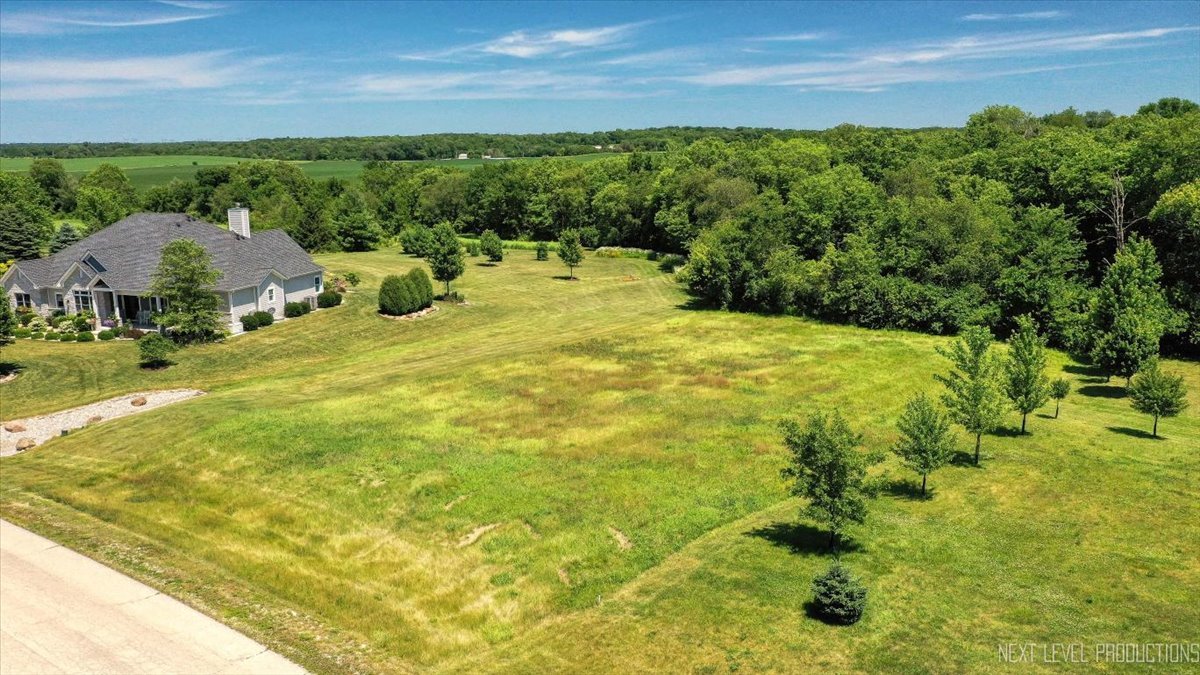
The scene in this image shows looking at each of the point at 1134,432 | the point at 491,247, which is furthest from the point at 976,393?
the point at 491,247

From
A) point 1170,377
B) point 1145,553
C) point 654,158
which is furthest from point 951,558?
point 654,158

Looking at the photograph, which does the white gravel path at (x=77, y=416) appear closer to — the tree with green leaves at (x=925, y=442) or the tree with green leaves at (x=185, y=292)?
the tree with green leaves at (x=185, y=292)

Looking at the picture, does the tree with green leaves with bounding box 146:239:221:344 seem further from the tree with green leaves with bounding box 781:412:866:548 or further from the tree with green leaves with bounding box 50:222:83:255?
the tree with green leaves with bounding box 781:412:866:548

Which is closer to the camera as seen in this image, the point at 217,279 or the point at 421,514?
the point at 421,514

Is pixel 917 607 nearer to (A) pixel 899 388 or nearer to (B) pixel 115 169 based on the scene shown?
(A) pixel 899 388

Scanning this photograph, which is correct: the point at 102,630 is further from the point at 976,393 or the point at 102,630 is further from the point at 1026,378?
the point at 1026,378
